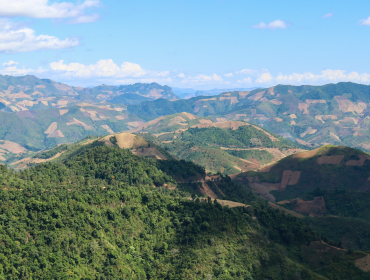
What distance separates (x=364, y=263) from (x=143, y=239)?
68.2 m

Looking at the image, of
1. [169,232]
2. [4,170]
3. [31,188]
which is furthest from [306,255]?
[4,170]

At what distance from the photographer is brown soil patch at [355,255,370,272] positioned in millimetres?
109625

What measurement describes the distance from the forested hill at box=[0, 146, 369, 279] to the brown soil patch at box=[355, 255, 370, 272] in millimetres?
2057

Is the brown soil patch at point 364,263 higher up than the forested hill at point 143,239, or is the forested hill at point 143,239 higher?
the forested hill at point 143,239

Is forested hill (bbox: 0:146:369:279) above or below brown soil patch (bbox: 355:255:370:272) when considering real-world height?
above

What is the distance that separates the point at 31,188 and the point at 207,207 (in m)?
58.4

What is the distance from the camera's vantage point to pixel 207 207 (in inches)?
5059

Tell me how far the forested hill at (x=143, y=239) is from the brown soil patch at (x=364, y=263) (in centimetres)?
206

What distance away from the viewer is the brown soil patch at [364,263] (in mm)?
109625

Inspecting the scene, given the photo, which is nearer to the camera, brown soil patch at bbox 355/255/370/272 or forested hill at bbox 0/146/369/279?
forested hill at bbox 0/146/369/279

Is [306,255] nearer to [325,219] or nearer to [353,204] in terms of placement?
[325,219]

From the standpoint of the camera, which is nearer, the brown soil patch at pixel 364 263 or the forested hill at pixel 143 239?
the forested hill at pixel 143 239

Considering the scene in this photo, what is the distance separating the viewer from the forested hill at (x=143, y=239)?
297ft

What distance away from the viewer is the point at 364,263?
111m
